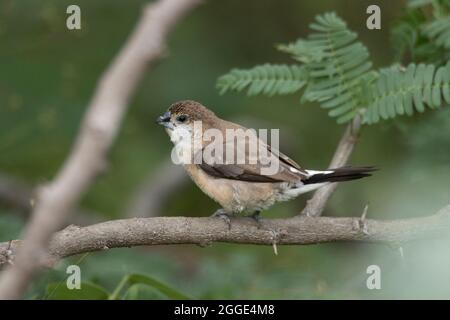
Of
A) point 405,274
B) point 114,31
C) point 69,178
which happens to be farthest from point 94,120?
point 114,31

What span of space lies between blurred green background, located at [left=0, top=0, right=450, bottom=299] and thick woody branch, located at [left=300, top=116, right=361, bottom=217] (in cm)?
42

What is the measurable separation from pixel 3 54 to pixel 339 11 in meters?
3.48

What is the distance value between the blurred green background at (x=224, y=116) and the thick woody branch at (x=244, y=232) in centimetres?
12

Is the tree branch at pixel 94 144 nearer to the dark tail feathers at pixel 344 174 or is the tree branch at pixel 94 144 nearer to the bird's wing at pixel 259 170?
the dark tail feathers at pixel 344 174

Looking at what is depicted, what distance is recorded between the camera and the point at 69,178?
1154mm

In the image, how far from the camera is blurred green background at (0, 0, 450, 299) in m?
4.58

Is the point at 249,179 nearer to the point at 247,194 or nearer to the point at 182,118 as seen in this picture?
the point at 247,194

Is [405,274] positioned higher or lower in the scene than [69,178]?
higher

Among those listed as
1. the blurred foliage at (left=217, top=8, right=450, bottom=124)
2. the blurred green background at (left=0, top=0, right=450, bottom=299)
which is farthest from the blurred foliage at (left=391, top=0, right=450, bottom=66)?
the blurred green background at (left=0, top=0, right=450, bottom=299)

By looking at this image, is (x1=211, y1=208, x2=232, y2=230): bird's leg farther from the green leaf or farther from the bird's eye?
the bird's eye

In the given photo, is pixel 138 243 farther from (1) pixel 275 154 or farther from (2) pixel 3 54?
(2) pixel 3 54

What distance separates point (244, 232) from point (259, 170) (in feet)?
1.95

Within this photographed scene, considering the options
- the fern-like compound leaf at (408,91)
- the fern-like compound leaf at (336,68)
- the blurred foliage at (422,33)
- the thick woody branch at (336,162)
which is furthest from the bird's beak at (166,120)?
the blurred foliage at (422,33)

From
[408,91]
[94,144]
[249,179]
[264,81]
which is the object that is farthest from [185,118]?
[94,144]
